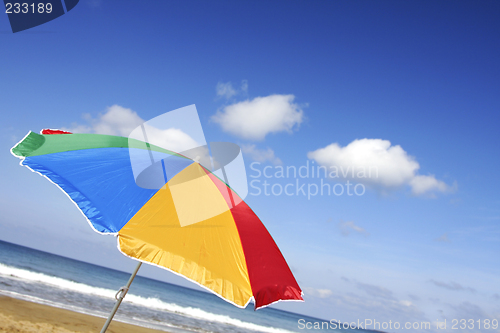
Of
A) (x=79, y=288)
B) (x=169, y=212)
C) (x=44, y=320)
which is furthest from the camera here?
(x=79, y=288)

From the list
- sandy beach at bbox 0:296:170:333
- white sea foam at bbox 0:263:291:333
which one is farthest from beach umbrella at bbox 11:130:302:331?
white sea foam at bbox 0:263:291:333

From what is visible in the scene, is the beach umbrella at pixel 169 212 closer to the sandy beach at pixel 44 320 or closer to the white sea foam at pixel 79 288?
the sandy beach at pixel 44 320

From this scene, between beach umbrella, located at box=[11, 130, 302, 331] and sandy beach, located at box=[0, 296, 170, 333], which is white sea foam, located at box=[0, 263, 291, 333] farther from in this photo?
beach umbrella, located at box=[11, 130, 302, 331]

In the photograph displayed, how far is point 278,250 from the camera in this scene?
3256 millimetres

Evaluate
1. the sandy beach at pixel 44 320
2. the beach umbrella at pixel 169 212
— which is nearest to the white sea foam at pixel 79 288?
the sandy beach at pixel 44 320

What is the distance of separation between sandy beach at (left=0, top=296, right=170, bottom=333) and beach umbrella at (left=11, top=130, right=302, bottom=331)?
681 cm

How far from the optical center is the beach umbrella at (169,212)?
2.38 metres

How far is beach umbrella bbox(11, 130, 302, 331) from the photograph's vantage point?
238cm

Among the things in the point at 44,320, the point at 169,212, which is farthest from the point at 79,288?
the point at 169,212

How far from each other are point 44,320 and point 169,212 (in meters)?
8.72

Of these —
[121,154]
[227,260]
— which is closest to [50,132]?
[121,154]

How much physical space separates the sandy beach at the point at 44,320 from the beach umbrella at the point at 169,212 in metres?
6.81

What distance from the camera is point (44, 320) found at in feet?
27.8

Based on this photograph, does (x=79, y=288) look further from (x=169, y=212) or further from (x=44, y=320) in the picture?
(x=169, y=212)
